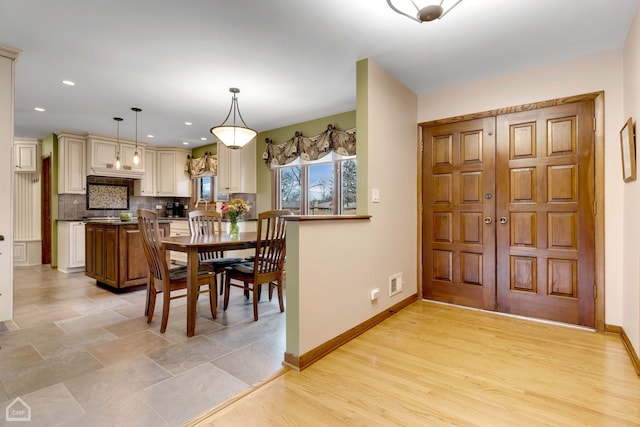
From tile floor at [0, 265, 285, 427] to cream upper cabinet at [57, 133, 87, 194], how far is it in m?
2.55

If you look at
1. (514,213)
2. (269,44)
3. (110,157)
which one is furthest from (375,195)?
(110,157)

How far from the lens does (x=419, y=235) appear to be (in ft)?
11.8

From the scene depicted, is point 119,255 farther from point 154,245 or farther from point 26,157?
point 26,157

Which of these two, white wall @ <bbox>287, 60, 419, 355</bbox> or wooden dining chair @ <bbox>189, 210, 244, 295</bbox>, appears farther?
wooden dining chair @ <bbox>189, 210, 244, 295</bbox>

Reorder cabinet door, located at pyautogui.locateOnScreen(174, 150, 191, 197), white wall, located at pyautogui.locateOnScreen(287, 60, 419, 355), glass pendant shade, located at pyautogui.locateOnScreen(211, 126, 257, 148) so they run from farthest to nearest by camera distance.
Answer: cabinet door, located at pyautogui.locateOnScreen(174, 150, 191, 197), glass pendant shade, located at pyautogui.locateOnScreen(211, 126, 257, 148), white wall, located at pyautogui.locateOnScreen(287, 60, 419, 355)

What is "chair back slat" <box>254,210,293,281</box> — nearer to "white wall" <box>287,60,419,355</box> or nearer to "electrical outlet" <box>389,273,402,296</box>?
"white wall" <box>287,60,419,355</box>

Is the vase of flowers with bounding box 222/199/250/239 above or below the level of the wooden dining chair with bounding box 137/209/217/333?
above

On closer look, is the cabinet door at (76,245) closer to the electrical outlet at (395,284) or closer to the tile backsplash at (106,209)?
the tile backsplash at (106,209)

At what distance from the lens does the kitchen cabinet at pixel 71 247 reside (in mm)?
5262

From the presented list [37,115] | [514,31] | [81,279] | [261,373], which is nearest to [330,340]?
[261,373]

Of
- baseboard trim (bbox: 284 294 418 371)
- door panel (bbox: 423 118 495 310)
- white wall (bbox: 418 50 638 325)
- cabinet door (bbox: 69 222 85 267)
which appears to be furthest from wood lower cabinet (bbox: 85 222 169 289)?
white wall (bbox: 418 50 638 325)

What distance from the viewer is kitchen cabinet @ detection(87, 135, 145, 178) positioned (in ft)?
18.1

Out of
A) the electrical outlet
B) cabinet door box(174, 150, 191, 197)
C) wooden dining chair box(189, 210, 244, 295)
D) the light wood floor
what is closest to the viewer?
the light wood floor

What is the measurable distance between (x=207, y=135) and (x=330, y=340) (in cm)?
457
